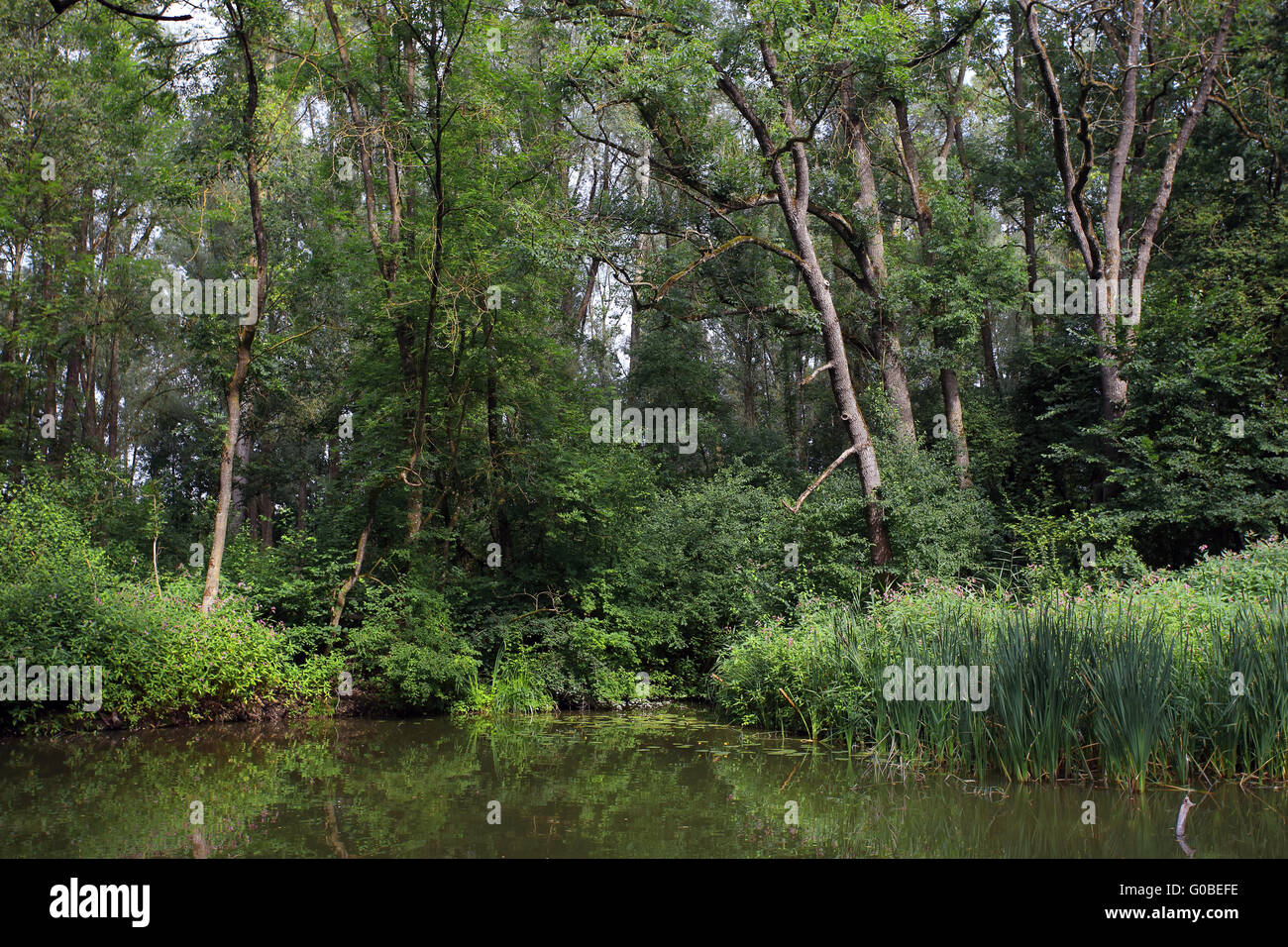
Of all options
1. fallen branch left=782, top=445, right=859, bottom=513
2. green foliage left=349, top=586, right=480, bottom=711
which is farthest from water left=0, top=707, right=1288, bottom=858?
fallen branch left=782, top=445, right=859, bottom=513

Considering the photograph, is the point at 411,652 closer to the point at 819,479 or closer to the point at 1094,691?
the point at 819,479

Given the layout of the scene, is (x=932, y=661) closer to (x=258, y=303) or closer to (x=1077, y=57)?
(x=258, y=303)

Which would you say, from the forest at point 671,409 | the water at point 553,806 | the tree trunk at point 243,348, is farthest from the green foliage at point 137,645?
the water at point 553,806

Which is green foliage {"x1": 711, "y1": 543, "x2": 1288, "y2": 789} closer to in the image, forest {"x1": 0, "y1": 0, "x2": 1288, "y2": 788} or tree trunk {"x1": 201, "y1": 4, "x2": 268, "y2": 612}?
forest {"x1": 0, "y1": 0, "x2": 1288, "y2": 788}

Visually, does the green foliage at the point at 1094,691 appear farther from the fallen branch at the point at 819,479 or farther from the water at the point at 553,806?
the fallen branch at the point at 819,479

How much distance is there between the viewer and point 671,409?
68.9ft

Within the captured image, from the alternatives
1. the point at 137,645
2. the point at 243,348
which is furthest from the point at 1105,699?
the point at 243,348

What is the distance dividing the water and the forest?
2.46ft

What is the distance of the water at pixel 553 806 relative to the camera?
5180 mm

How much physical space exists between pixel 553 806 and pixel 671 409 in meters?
15.3

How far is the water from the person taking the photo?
17.0ft

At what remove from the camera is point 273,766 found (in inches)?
313

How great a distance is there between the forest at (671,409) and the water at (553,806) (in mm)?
751

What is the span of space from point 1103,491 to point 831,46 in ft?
30.4
